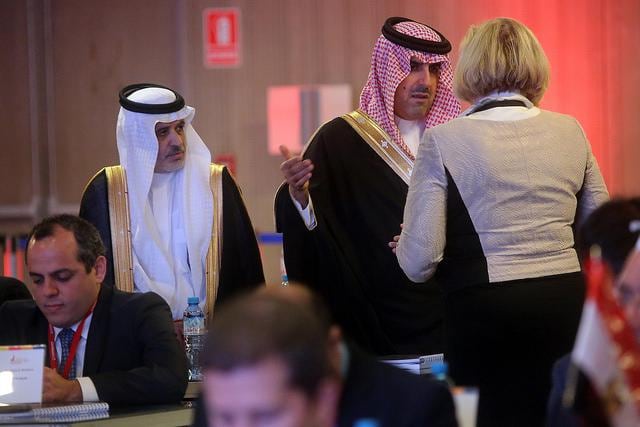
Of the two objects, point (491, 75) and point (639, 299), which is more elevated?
point (491, 75)

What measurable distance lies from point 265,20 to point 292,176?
12.1 feet

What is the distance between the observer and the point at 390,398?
1.77 meters

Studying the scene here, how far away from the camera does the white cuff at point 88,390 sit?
3137mm

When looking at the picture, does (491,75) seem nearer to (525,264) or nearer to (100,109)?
(525,264)

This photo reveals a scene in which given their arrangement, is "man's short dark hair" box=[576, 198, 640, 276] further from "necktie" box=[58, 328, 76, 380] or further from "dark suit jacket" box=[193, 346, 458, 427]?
"necktie" box=[58, 328, 76, 380]

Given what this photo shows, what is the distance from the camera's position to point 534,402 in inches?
118

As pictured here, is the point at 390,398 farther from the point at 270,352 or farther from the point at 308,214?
the point at 308,214

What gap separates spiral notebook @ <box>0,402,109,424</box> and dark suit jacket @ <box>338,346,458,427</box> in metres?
1.28

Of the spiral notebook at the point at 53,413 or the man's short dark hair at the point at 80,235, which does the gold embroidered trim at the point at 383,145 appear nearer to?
the man's short dark hair at the point at 80,235

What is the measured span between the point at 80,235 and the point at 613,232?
196 centimetres

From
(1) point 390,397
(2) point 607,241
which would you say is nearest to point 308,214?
(2) point 607,241

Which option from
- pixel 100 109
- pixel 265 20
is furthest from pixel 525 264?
pixel 100 109

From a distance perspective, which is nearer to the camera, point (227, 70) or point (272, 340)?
point (272, 340)

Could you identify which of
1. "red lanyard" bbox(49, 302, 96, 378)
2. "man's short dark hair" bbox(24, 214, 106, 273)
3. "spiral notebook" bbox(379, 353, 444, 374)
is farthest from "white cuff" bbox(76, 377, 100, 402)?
"spiral notebook" bbox(379, 353, 444, 374)
